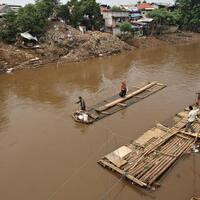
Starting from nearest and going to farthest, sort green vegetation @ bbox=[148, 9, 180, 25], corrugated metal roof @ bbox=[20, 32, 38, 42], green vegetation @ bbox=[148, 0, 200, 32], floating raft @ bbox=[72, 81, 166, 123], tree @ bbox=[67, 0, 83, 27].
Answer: floating raft @ bbox=[72, 81, 166, 123]
corrugated metal roof @ bbox=[20, 32, 38, 42]
tree @ bbox=[67, 0, 83, 27]
green vegetation @ bbox=[148, 9, 180, 25]
green vegetation @ bbox=[148, 0, 200, 32]

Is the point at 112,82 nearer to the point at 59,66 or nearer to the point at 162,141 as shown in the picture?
the point at 59,66

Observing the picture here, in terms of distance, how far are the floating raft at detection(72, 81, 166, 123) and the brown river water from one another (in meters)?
0.43

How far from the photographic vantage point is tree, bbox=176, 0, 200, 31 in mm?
46500

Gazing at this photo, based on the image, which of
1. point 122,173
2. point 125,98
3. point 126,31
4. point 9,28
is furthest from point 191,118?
point 126,31

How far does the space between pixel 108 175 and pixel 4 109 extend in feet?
31.4

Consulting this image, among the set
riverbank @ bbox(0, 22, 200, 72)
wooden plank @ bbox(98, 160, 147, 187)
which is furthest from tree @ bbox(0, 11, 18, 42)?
wooden plank @ bbox(98, 160, 147, 187)

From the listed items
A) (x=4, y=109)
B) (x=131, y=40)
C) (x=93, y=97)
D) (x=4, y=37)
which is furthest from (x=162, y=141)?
(x=131, y=40)

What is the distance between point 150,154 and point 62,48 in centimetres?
2202

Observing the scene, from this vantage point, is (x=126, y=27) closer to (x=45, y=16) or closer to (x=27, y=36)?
(x=45, y=16)

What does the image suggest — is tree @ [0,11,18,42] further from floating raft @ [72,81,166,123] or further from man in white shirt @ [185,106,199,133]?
man in white shirt @ [185,106,199,133]

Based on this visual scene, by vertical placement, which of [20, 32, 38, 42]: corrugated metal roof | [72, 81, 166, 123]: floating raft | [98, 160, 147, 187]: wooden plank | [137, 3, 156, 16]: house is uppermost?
[137, 3, 156, 16]: house

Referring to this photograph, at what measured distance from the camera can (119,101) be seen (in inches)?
597

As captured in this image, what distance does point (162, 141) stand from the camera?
10266 millimetres

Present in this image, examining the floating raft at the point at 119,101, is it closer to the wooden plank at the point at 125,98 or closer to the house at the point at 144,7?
the wooden plank at the point at 125,98
